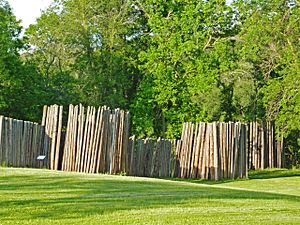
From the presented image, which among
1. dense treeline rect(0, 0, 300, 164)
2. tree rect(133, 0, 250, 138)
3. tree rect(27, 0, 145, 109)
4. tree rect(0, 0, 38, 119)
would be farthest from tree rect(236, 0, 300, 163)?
tree rect(0, 0, 38, 119)

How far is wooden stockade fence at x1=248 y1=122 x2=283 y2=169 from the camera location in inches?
1052

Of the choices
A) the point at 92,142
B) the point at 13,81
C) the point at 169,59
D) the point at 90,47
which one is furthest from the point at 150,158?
the point at 169,59

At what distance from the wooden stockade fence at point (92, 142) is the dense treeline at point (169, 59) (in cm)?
835

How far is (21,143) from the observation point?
1733 centimetres

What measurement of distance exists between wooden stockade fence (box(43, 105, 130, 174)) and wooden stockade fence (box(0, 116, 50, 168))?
324mm

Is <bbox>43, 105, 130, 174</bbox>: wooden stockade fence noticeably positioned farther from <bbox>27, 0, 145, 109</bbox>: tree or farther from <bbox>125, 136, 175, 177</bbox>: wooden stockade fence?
<bbox>27, 0, 145, 109</bbox>: tree

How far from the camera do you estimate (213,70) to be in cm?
2906

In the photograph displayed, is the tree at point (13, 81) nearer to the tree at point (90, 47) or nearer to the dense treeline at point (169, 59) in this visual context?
the dense treeline at point (169, 59)

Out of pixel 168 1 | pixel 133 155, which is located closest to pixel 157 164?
pixel 133 155

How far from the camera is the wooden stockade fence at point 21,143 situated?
16.8 meters

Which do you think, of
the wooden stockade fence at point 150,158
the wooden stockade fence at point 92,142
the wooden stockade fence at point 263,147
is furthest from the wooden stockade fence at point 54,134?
the wooden stockade fence at point 263,147

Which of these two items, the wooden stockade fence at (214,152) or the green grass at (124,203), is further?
the wooden stockade fence at (214,152)

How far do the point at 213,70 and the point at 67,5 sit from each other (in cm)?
685

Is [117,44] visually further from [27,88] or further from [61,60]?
[27,88]
